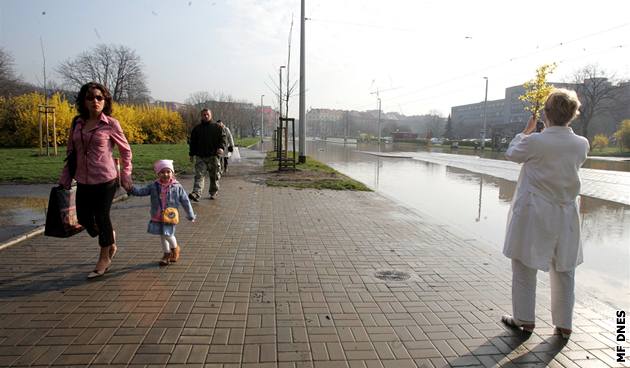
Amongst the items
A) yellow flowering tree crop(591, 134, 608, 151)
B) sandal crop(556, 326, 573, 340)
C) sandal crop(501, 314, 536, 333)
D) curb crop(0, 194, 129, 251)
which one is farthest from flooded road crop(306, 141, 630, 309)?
yellow flowering tree crop(591, 134, 608, 151)

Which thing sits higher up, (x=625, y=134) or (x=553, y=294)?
(x=625, y=134)

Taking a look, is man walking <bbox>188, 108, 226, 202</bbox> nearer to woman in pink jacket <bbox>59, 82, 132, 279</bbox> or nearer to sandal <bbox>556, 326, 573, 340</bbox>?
woman in pink jacket <bbox>59, 82, 132, 279</bbox>

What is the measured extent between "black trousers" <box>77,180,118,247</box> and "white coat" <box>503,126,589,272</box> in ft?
12.6

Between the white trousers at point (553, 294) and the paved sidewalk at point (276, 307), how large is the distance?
Answer: 172 mm

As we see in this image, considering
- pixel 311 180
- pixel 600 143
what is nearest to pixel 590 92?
pixel 600 143

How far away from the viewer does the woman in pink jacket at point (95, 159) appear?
13.9 ft

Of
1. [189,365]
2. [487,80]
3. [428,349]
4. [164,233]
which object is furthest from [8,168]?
[487,80]

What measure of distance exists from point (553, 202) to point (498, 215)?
6.34 meters

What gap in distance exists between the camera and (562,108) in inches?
129

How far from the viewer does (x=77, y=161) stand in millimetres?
4297

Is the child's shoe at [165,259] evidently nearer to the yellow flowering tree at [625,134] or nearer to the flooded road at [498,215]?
the flooded road at [498,215]

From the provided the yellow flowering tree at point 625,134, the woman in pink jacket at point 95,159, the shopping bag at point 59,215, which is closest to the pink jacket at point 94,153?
the woman in pink jacket at point 95,159

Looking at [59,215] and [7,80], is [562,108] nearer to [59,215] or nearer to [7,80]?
[59,215]

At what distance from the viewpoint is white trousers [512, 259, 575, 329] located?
3.41 m
